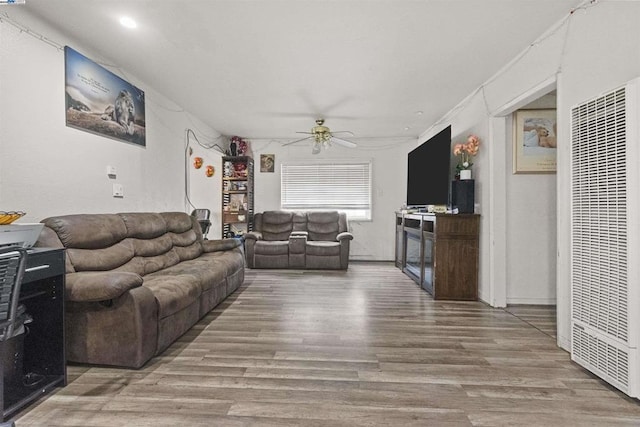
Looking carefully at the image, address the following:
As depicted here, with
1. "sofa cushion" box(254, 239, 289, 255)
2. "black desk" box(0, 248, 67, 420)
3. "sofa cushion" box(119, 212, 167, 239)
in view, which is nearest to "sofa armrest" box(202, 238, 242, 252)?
"sofa cushion" box(119, 212, 167, 239)

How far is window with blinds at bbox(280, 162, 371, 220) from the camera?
6281 millimetres

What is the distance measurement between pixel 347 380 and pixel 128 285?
1.49 meters

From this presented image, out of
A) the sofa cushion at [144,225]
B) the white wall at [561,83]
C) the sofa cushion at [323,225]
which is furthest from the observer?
the sofa cushion at [323,225]

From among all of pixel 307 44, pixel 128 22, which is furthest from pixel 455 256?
pixel 128 22

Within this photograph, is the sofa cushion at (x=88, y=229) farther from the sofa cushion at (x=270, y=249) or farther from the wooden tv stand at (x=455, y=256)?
the wooden tv stand at (x=455, y=256)

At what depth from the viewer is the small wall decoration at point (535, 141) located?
134 inches

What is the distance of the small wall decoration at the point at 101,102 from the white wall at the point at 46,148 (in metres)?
0.06

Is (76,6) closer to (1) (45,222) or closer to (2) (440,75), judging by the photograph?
(1) (45,222)

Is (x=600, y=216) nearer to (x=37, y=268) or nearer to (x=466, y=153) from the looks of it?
(x=466, y=153)

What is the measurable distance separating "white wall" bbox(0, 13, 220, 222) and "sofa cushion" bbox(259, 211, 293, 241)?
275 centimetres

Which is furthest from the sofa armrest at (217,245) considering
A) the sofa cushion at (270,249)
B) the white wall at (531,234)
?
the white wall at (531,234)

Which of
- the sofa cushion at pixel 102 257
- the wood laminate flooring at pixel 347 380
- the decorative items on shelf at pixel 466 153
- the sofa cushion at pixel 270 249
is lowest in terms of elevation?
the wood laminate flooring at pixel 347 380

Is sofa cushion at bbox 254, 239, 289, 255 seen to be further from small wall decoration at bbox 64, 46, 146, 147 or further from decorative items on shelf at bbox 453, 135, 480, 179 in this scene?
decorative items on shelf at bbox 453, 135, 480, 179

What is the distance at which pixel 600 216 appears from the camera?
6.19 ft
